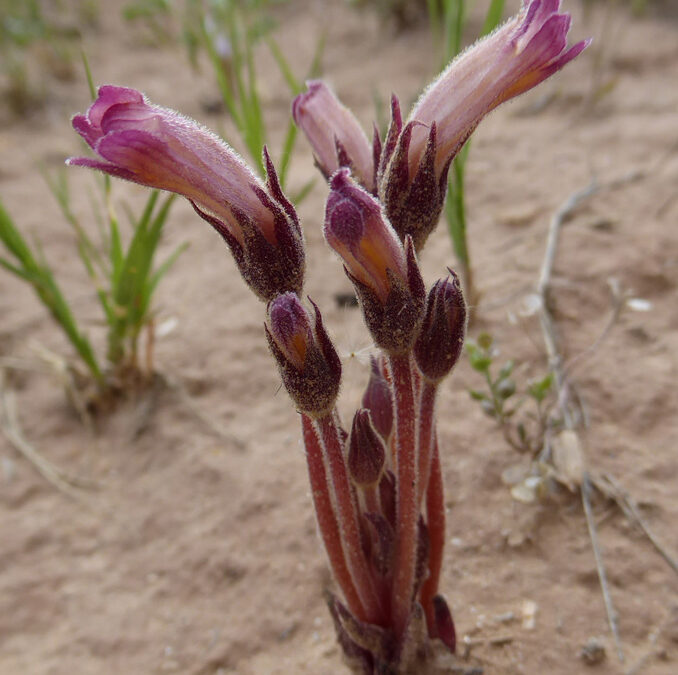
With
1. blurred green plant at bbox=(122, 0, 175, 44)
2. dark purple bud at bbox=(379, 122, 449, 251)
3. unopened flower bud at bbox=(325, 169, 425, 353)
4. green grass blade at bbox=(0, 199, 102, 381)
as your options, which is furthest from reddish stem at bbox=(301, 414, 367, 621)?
blurred green plant at bbox=(122, 0, 175, 44)

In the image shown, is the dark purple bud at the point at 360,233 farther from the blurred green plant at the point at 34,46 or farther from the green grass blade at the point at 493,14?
the blurred green plant at the point at 34,46

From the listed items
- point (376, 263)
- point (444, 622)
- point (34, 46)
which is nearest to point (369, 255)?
point (376, 263)

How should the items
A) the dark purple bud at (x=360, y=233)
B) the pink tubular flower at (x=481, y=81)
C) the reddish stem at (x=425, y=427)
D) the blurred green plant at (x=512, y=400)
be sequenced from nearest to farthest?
the dark purple bud at (x=360, y=233), the pink tubular flower at (x=481, y=81), the reddish stem at (x=425, y=427), the blurred green plant at (x=512, y=400)

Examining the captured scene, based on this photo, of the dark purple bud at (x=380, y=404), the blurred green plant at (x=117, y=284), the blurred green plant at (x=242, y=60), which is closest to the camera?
the dark purple bud at (x=380, y=404)

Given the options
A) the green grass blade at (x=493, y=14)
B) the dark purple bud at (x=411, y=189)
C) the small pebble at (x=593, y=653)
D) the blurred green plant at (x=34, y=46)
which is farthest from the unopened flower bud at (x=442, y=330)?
the blurred green plant at (x=34, y=46)

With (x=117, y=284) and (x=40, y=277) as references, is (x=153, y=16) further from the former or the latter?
(x=117, y=284)

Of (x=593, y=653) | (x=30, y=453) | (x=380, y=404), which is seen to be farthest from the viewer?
(x=30, y=453)
